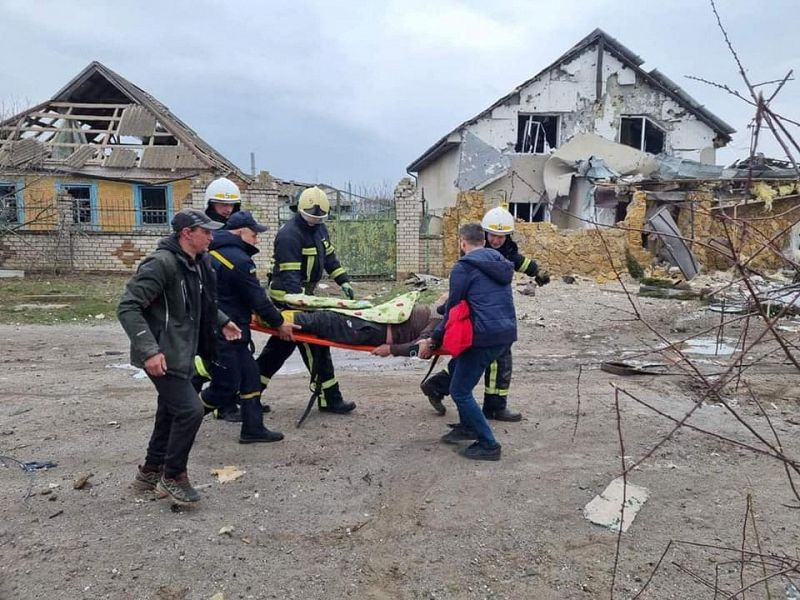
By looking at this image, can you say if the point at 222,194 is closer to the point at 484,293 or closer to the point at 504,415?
the point at 484,293

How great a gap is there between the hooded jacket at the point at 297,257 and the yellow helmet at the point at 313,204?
80mm

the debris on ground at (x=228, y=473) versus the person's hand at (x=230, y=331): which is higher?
the person's hand at (x=230, y=331)

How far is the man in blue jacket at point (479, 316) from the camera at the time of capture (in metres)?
3.91

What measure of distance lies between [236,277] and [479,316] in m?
1.72

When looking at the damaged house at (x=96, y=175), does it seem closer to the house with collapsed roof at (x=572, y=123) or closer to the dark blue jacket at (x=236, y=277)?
the house with collapsed roof at (x=572, y=123)

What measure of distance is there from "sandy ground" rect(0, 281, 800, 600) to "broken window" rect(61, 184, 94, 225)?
13.4 m

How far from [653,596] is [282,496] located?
6.73ft

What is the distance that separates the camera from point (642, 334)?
8.57 meters

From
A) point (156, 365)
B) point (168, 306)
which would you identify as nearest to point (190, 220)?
point (168, 306)

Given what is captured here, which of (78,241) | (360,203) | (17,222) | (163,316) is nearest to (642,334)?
(163,316)

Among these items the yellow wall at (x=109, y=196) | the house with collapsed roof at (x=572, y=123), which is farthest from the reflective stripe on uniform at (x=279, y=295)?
the house with collapsed roof at (x=572, y=123)

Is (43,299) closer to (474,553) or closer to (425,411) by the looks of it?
(425,411)

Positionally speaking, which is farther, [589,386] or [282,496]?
[589,386]

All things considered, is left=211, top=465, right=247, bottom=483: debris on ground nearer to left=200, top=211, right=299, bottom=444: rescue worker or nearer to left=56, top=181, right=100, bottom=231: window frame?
left=200, top=211, right=299, bottom=444: rescue worker
